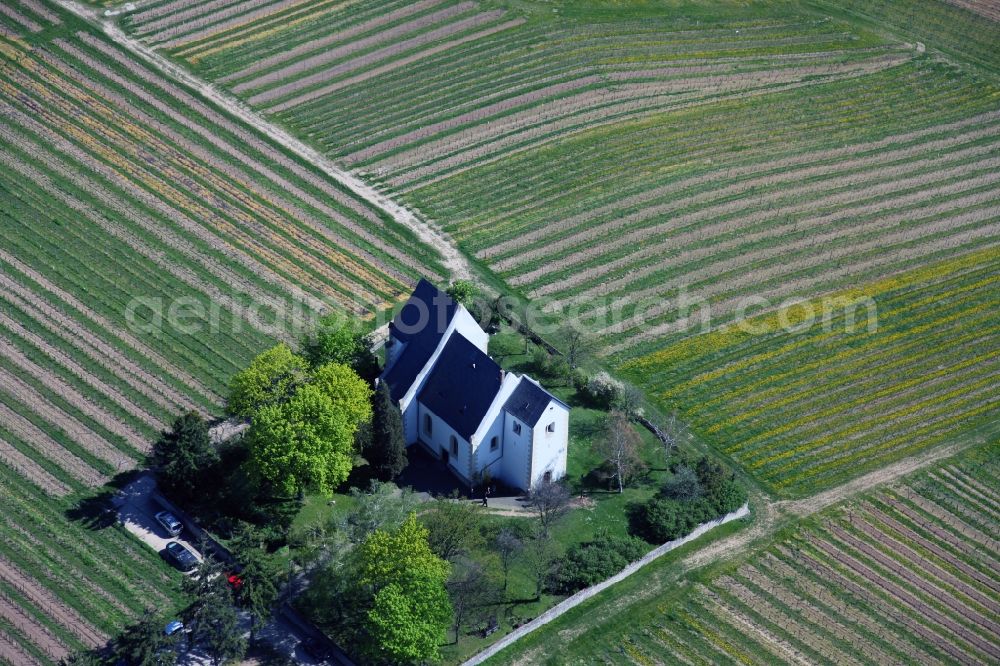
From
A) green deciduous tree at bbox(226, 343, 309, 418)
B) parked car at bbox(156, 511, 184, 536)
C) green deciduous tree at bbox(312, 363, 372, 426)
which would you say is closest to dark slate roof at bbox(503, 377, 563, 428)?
green deciduous tree at bbox(312, 363, 372, 426)

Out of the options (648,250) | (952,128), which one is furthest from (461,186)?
(952,128)

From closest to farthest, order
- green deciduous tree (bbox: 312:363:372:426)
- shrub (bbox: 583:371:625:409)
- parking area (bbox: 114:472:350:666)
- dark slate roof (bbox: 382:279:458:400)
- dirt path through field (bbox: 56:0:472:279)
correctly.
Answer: parking area (bbox: 114:472:350:666) < green deciduous tree (bbox: 312:363:372:426) < dark slate roof (bbox: 382:279:458:400) < shrub (bbox: 583:371:625:409) < dirt path through field (bbox: 56:0:472:279)

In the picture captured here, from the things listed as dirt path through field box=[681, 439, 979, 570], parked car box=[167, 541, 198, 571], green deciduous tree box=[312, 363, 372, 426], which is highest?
green deciduous tree box=[312, 363, 372, 426]

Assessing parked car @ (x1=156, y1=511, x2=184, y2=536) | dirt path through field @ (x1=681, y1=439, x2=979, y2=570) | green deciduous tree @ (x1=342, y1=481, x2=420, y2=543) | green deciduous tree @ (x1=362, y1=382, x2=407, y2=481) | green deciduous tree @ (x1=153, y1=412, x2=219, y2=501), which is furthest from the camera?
dirt path through field @ (x1=681, y1=439, x2=979, y2=570)

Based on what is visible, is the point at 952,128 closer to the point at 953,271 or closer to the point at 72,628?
the point at 953,271

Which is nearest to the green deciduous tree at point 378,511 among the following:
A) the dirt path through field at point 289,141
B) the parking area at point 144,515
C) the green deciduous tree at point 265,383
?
the green deciduous tree at point 265,383

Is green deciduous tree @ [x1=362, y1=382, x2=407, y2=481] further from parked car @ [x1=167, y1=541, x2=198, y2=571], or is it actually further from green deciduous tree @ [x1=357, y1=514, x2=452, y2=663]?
parked car @ [x1=167, y1=541, x2=198, y2=571]

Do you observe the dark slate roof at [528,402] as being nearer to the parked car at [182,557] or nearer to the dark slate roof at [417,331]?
the dark slate roof at [417,331]
